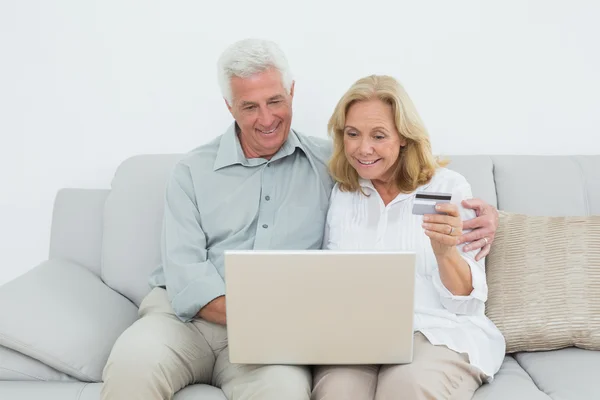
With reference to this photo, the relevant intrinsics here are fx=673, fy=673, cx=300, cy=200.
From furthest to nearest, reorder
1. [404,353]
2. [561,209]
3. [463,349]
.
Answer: [561,209]
[463,349]
[404,353]

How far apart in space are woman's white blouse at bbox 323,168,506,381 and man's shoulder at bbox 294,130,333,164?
0.16 meters

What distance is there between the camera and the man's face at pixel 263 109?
1.98 m

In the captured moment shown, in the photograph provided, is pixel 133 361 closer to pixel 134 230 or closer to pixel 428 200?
pixel 134 230

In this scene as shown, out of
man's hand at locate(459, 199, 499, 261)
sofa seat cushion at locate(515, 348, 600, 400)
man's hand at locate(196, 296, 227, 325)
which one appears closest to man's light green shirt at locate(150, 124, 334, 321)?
man's hand at locate(196, 296, 227, 325)

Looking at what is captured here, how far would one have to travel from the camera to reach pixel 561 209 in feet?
7.09

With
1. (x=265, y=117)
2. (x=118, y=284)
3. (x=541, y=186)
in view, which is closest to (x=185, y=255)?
(x=118, y=284)

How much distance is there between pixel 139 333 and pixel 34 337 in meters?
0.32

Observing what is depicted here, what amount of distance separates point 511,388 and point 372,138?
75 centimetres

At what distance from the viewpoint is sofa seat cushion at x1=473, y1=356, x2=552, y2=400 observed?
5.49ft

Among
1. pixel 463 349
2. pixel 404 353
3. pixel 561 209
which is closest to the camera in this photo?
pixel 404 353

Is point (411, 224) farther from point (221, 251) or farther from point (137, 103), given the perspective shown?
point (137, 103)

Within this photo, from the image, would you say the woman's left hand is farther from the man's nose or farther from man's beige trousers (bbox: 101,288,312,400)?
the man's nose

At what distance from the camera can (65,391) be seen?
1.77 metres

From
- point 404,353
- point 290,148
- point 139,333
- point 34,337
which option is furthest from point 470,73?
point 34,337
